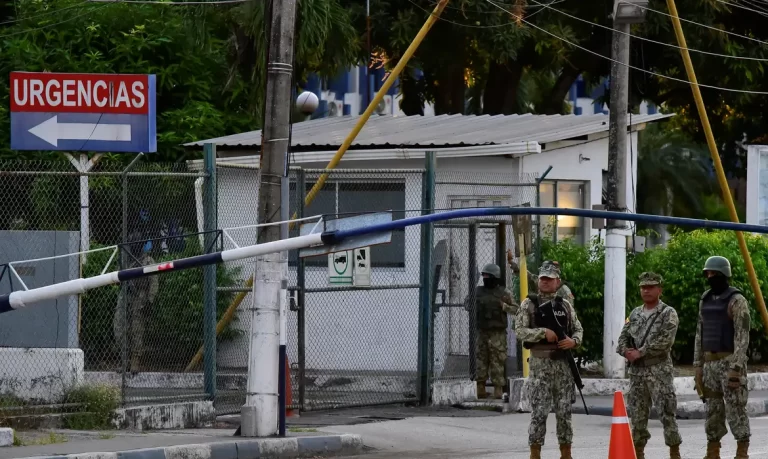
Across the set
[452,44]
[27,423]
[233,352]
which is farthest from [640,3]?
[452,44]

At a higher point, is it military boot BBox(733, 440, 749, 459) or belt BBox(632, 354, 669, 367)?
belt BBox(632, 354, 669, 367)

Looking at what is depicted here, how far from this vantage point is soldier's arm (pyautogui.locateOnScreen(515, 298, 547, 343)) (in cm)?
1127

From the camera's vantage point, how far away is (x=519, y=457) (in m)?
12.0

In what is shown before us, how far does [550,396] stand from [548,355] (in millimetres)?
338

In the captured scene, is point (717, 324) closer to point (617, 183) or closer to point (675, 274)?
point (617, 183)

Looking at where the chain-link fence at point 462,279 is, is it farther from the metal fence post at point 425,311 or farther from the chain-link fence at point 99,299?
the chain-link fence at point 99,299

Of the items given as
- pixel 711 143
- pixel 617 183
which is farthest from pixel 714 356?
pixel 711 143

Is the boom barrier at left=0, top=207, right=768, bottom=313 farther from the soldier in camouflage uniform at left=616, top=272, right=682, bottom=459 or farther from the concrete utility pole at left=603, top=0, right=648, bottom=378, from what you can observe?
the concrete utility pole at left=603, top=0, right=648, bottom=378

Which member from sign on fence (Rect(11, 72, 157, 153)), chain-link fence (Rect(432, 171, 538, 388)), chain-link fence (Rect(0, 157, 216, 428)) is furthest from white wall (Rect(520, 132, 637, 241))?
sign on fence (Rect(11, 72, 157, 153))

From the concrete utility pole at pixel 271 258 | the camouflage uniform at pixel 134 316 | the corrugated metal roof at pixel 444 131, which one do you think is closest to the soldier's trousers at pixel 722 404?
the concrete utility pole at pixel 271 258

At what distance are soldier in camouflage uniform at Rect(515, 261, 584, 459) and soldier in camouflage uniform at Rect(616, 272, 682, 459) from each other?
520 millimetres

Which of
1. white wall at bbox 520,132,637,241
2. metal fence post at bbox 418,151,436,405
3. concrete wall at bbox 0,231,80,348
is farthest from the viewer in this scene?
white wall at bbox 520,132,637,241

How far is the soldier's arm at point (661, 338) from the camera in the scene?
11.4 metres

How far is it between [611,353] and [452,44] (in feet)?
45.2
